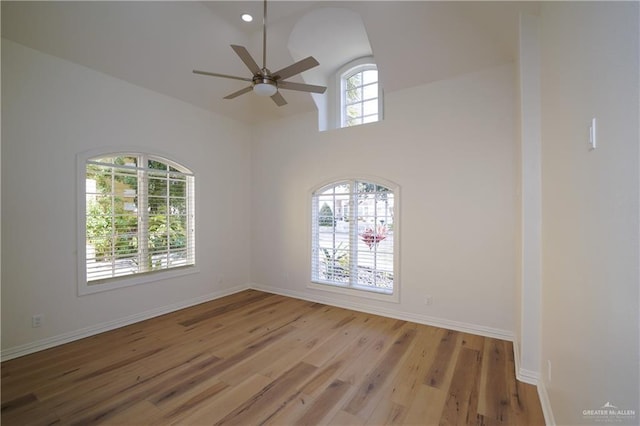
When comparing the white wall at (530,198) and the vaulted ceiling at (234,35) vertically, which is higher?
the vaulted ceiling at (234,35)

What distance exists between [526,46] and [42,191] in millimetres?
4965

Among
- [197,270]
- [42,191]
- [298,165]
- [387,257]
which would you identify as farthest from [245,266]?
[42,191]

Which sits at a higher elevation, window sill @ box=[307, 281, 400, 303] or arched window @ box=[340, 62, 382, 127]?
arched window @ box=[340, 62, 382, 127]

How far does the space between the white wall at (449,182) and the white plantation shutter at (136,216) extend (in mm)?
2206

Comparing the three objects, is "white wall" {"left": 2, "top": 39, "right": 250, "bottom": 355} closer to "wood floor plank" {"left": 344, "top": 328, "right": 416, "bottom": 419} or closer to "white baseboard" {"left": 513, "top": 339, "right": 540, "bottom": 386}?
"wood floor plank" {"left": 344, "top": 328, "right": 416, "bottom": 419}

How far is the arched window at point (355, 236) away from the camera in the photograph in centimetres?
412

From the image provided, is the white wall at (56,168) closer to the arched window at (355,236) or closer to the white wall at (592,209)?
the arched window at (355,236)

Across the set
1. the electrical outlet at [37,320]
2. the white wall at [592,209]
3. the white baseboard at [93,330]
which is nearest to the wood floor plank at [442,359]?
the white wall at [592,209]

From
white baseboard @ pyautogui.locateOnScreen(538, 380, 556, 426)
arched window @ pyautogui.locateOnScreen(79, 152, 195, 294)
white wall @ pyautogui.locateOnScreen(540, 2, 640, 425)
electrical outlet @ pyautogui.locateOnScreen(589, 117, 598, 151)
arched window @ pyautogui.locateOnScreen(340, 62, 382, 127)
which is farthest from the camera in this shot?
arched window @ pyautogui.locateOnScreen(340, 62, 382, 127)

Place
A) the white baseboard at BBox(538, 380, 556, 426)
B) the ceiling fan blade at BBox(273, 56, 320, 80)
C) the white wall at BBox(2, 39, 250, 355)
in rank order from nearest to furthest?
1. the white baseboard at BBox(538, 380, 556, 426)
2. the ceiling fan blade at BBox(273, 56, 320, 80)
3. the white wall at BBox(2, 39, 250, 355)

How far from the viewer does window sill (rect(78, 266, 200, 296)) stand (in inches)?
134

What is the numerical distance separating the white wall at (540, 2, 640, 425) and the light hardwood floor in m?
0.77

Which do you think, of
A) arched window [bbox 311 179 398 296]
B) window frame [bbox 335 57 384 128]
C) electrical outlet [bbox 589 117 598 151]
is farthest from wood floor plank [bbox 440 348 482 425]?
window frame [bbox 335 57 384 128]

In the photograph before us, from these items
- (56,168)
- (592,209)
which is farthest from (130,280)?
(592,209)
